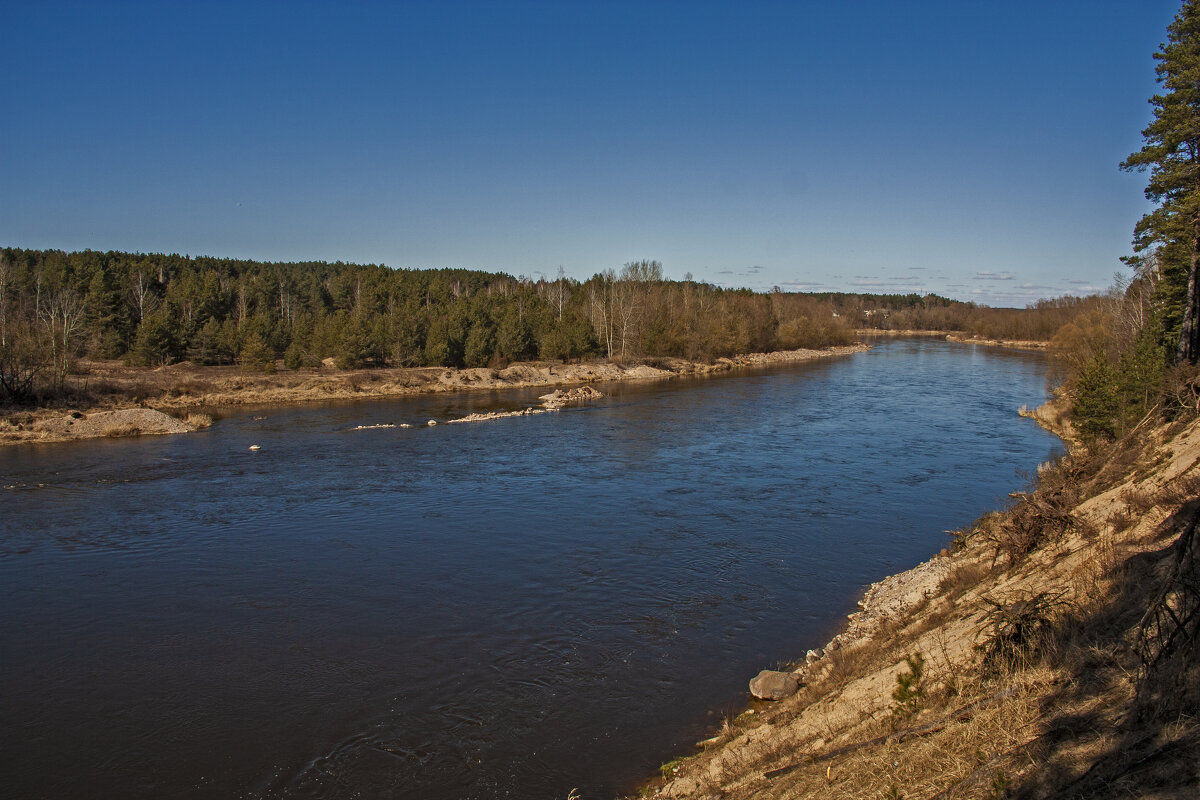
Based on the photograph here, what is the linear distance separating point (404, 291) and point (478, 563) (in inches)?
3208

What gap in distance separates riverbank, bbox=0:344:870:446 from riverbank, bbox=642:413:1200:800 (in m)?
36.2

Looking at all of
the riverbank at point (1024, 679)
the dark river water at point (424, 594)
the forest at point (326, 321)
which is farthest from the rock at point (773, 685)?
the forest at point (326, 321)

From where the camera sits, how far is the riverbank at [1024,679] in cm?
533

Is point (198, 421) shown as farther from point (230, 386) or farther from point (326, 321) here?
point (326, 321)

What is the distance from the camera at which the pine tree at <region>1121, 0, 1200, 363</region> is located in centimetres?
2206

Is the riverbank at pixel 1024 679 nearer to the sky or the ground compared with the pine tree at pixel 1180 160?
nearer to the ground

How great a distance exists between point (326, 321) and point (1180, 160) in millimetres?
60401

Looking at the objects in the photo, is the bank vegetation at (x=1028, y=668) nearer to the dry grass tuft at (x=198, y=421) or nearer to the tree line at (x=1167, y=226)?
the tree line at (x=1167, y=226)

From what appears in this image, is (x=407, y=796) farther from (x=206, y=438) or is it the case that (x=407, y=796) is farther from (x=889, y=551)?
(x=206, y=438)

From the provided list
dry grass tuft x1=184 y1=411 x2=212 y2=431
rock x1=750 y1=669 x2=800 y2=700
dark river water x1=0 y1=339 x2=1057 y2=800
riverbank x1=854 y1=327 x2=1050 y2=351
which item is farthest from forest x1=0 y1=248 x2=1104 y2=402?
rock x1=750 y1=669 x2=800 y2=700

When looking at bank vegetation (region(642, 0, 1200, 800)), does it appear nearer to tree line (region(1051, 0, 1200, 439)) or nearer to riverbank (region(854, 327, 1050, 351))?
tree line (region(1051, 0, 1200, 439))

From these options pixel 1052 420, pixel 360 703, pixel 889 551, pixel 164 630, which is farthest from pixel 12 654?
pixel 1052 420

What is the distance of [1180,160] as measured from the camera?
22688 mm

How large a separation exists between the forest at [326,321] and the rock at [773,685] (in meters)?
41.7
